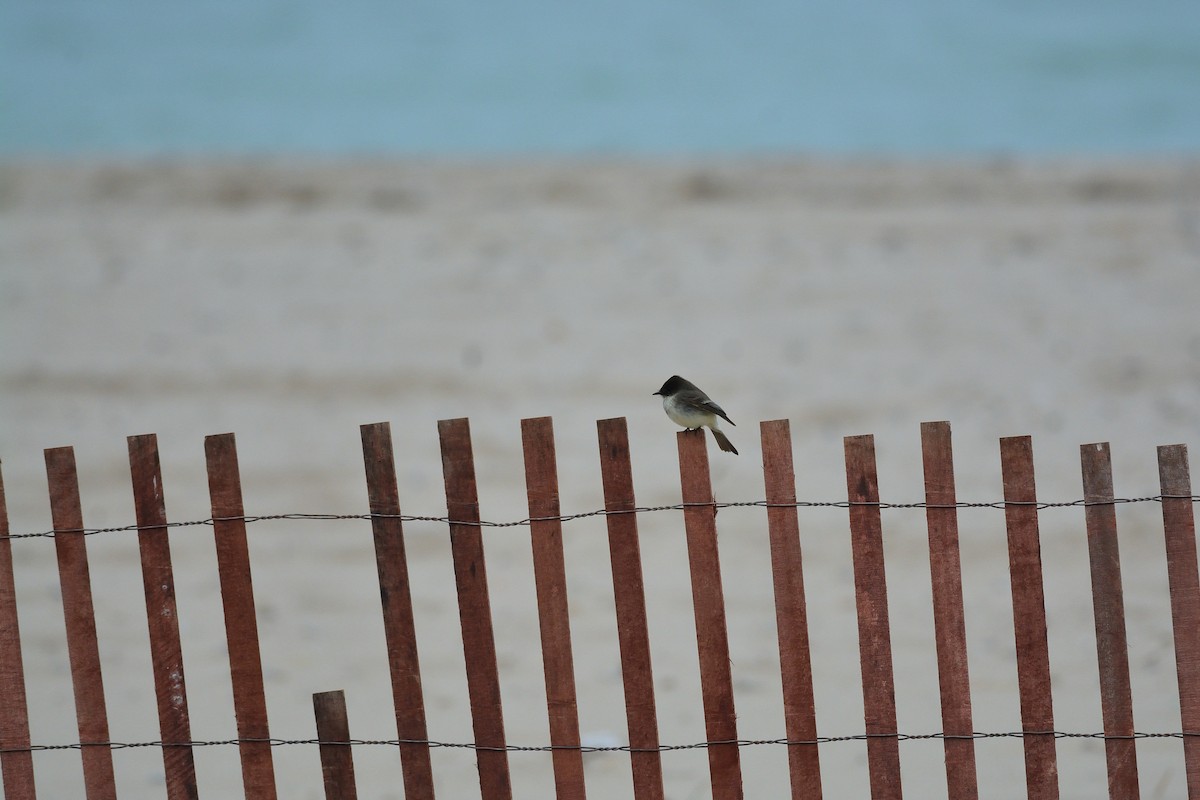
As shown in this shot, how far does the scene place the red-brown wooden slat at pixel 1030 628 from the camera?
375 centimetres

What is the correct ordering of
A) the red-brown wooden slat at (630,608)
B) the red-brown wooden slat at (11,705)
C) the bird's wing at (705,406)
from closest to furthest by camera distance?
1. the red-brown wooden slat at (630,608)
2. the red-brown wooden slat at (11,705)
3. the bird's wing at (705,406)

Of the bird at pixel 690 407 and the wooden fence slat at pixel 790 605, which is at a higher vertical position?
the bird at pixel 690 407

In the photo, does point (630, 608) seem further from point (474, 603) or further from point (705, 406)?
point (705, 406)

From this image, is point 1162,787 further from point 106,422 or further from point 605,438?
point 106,422

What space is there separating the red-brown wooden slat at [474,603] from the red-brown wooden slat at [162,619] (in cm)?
91

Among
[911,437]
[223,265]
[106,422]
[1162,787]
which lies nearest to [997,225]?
[911,437]

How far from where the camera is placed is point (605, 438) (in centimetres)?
368

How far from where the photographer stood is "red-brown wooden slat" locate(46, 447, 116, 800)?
12.7ft

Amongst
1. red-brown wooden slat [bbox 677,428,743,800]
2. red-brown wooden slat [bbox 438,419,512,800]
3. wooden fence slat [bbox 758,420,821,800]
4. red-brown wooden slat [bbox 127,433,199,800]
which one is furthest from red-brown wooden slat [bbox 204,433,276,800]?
wooden fence slat [bbox 758,420,821,800]

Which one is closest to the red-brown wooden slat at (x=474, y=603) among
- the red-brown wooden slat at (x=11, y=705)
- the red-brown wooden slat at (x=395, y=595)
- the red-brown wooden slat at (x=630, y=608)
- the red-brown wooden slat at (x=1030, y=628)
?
the red-brown wooden slat at (x=395, y=595)

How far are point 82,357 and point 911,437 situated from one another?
10.8 metres

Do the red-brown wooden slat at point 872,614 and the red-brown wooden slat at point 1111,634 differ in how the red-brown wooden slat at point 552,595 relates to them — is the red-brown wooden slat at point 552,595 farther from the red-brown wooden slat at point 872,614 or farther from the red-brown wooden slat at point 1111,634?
the red-brown wooden slat at point 1111,634

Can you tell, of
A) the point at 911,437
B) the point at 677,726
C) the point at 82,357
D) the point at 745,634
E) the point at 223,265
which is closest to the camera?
the point at 677,726

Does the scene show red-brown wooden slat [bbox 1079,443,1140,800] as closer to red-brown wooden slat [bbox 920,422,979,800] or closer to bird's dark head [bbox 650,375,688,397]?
red-brown wooden slat [bbox 920,422,979,800]
